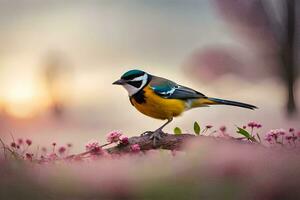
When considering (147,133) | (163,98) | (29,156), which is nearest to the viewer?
(29,156)

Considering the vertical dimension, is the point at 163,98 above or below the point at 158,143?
above

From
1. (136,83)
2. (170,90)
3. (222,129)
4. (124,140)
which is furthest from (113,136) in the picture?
(170,90)

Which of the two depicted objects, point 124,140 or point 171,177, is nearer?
point 171,177

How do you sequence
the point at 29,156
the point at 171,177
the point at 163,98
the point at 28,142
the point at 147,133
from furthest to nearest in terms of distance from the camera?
the point at 163,98 → the point at 147,133 → the point at 28,142 → the point at 29,156 → the point at 171,177

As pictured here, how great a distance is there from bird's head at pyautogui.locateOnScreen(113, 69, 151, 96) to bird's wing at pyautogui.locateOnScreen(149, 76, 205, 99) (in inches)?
2.5

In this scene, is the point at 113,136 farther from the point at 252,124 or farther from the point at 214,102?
the point at 214,102

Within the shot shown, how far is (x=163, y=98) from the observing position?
2.12m

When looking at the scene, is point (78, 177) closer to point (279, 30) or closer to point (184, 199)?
point (184, 199)

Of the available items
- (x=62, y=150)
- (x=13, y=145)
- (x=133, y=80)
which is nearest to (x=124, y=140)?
(x=62, y=150)

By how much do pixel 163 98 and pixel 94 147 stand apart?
0.56m

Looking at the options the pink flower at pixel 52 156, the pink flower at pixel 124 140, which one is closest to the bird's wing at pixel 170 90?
the pink flower at pixel 124 140

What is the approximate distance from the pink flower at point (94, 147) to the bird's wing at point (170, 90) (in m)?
0.54

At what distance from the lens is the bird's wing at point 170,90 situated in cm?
211

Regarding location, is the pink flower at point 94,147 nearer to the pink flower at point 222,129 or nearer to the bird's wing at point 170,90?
the pink flower at point 222,129
